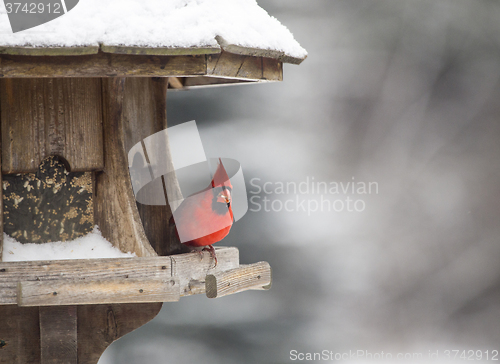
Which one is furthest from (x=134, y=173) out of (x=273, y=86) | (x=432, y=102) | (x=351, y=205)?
(x=432, y=102)

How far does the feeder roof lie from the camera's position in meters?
1.14

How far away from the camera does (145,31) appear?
1.22 metres

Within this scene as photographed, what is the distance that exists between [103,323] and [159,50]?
3.20 feet

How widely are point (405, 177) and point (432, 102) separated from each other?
0.55m

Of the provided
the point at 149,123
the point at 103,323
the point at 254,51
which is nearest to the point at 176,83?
the point at 149,123

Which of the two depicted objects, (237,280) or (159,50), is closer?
(159,50)

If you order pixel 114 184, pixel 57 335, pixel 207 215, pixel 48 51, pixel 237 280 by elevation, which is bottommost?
pixel 57 335

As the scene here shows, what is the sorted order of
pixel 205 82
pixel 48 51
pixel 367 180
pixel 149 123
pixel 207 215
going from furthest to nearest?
pixel 367 180, pixel 205 82, pixel 149 123, pixel 207 215, pixel 48 51

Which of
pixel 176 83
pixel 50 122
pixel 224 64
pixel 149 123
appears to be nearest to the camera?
pixel 224 64

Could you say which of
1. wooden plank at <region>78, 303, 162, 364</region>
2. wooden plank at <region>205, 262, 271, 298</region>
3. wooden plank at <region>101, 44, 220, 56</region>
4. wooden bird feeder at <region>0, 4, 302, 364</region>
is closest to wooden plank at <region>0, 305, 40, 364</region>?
wooden bird feeder at <region>0, 4, 302, 364</region>

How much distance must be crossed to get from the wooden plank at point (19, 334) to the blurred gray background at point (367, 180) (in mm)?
1490

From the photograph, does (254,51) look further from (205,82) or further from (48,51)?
(205,82)

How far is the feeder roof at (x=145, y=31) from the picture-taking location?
3.74 ft

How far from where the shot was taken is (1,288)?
1246 mm
